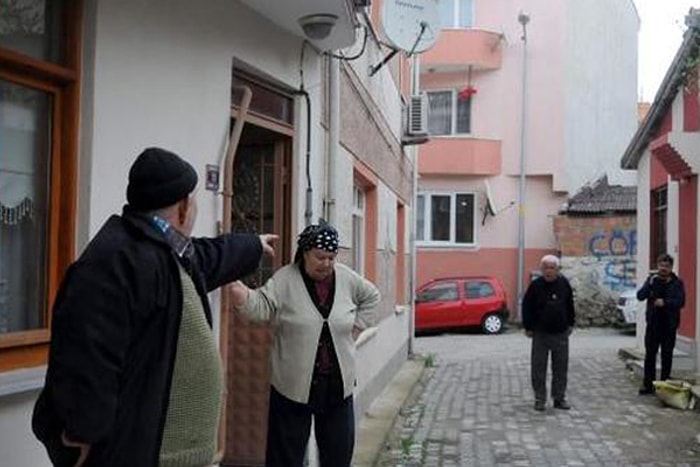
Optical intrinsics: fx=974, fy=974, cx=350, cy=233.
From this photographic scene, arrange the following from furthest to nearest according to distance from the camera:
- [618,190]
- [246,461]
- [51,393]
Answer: [618,190]
[246,461]
[51,393]

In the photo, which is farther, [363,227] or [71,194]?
[363,227]

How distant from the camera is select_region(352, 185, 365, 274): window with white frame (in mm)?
10370

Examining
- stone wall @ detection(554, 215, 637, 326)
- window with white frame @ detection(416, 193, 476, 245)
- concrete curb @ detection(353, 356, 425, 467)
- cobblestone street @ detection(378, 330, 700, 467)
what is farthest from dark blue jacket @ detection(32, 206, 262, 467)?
window with white frame @ detection(416, 193, 476, 245)

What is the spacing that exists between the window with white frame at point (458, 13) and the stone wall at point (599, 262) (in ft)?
21.7

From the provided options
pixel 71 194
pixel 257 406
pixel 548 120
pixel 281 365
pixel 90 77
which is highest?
pixel 548 120

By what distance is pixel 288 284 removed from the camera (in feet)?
18.0

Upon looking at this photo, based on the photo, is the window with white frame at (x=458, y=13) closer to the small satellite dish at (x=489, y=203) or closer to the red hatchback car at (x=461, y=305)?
the small satellite dish at (x=489, y=203)

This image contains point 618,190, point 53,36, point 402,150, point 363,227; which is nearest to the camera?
point 53,36

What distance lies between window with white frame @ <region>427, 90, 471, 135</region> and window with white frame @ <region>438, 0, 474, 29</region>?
6.45ft

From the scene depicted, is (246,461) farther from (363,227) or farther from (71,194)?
(363,227)

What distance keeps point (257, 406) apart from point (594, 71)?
2375 centimetres

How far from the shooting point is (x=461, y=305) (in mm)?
24188

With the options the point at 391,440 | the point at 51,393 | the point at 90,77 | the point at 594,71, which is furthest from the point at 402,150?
the point at 594,71

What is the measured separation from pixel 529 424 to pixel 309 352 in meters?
5.39
